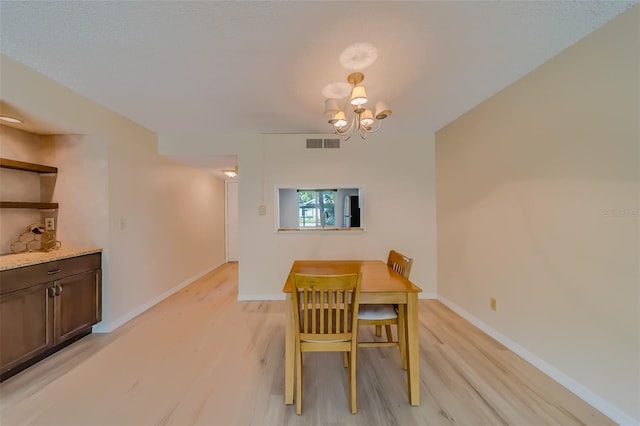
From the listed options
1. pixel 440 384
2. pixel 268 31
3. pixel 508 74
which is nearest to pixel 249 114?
pixel 268 31

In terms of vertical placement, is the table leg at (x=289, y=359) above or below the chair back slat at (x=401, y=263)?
below

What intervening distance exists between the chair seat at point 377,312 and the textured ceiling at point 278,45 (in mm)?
1921

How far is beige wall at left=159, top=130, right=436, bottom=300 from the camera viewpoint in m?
3.53

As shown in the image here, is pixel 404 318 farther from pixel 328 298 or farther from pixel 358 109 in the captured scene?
pixel 358 109

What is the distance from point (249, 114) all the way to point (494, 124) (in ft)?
8.51

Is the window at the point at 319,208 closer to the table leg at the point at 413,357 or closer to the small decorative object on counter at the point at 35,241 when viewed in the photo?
the table leg at the point at 413,357

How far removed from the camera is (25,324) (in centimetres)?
195

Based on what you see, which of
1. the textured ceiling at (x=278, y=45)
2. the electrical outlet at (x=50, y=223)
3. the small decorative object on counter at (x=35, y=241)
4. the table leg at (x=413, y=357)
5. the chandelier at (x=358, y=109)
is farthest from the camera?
the electrical outlet at (x=50, y=223)

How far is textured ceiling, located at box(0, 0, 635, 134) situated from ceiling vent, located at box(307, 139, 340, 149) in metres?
0.98

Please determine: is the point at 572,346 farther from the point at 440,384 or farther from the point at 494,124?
the point at 494,124

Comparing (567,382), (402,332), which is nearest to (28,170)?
(402,332)

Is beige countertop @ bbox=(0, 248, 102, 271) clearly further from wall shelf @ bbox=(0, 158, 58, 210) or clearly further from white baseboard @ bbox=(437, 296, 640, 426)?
white baseboard @ bbox=(437, 296, 640, 426)

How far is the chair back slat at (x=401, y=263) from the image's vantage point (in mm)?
2027

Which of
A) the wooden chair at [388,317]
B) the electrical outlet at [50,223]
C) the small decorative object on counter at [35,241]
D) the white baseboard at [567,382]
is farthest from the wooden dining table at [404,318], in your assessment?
the electrical outlet at [50,223]
